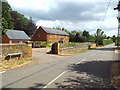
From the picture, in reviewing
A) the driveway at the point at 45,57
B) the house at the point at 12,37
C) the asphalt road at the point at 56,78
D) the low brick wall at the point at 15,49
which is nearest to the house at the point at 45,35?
the house at the point at 12,37

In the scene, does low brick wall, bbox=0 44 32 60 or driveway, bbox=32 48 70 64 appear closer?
low brick wall, bbox=0 44 32 60

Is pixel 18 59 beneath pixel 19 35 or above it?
beneath

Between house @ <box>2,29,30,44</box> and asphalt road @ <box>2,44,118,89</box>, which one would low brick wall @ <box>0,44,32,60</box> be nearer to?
asphalt road @ <box>2,44,118,89</box>

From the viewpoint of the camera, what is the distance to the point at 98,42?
57.7m

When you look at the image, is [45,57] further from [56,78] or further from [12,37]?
[12,37]

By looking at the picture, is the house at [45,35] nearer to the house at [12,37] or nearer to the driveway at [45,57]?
the house at [12,37]

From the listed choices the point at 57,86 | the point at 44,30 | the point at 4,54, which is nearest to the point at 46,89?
the point at 57,86

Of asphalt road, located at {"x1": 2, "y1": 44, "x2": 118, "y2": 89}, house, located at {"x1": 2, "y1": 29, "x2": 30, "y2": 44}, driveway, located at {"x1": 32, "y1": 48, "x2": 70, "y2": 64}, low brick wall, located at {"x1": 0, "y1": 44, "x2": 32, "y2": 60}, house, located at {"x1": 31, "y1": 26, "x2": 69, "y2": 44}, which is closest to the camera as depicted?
asphalt road, located at {"x1": 2, "y1": 44, "x2": 118, "y2": 89}

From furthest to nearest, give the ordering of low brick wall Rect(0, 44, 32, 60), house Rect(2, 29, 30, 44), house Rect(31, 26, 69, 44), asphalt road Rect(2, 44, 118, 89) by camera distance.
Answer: house Rect(31, 26, 69, 44)
house Rect(2, 29, 30, 44)
low brick wall Rect(0, 44, 32, 60)
asphalt road Rect(2, 44, 118, 89)

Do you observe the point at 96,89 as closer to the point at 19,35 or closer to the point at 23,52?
the point at 23,52

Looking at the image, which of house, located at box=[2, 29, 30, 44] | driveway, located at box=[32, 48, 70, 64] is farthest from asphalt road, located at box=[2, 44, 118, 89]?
house, located at box=[2, 29, 30, 44]

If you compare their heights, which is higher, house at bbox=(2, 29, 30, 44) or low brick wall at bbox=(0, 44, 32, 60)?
house at bbox=(2, 29, 30, 44)

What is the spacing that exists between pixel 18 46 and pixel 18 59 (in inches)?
56.0

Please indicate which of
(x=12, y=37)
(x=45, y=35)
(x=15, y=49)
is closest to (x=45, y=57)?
(x=15, y=49)
